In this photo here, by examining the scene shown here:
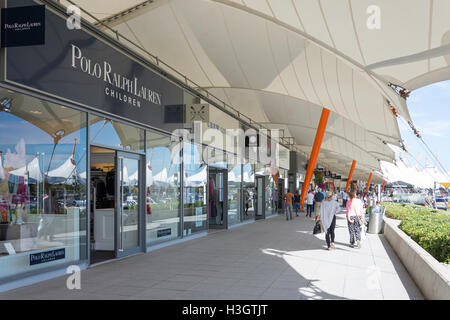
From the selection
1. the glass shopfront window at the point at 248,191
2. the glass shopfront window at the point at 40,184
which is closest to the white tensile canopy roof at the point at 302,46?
the glass shopfront window at the point at 248,191

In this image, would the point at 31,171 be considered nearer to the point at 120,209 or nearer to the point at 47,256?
the point at 47,256

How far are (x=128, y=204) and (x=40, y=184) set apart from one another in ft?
10.5

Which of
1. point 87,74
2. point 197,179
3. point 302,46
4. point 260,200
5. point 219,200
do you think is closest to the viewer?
point 87,74

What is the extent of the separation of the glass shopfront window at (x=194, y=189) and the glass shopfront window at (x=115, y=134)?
3.00 metres

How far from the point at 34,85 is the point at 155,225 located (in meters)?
5.69

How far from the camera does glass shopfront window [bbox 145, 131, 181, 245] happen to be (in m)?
11.4

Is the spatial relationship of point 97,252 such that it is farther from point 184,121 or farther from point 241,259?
point 184,121

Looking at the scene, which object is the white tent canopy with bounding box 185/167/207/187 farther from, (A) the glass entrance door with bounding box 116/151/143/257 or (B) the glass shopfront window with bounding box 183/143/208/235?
(A) the glass entrance door with bounding box 116/151/143/257

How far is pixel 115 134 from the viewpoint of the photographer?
963 cm

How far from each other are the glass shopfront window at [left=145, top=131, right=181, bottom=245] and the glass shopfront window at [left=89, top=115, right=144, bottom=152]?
0.58 meters

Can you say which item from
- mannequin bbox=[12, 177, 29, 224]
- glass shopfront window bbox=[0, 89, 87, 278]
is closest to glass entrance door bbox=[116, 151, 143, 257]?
glass shopfront window bbox=[0, 89, 87, 278]

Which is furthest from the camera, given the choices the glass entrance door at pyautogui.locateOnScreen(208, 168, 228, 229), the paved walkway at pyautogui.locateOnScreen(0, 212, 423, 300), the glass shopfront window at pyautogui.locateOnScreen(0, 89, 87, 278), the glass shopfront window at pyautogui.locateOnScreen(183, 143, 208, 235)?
the glass entrance door at pyautogui.locateOnScreen(208, 168, 228, 229)

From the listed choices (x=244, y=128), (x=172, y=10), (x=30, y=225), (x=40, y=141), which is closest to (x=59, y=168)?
(x=40, y=141)

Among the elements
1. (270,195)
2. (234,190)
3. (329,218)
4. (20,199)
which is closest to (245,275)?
(20,199)
